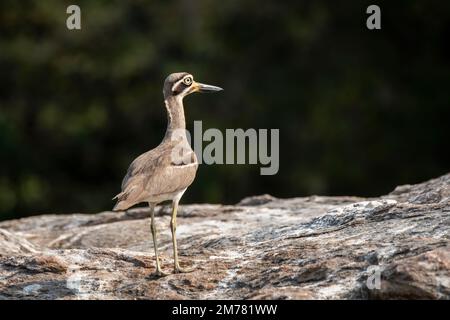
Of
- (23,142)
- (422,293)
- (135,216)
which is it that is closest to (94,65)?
(23,142)

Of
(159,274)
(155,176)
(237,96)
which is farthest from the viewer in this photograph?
(237,96)

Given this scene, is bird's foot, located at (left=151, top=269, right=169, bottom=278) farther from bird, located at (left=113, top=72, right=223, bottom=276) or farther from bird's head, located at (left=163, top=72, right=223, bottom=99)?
bird's head, located at (left=163, top=72, right=223, bottom=99)

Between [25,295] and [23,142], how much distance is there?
22.3 m

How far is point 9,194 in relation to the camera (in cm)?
3052

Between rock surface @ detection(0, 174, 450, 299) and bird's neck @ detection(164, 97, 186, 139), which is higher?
bird's neck @ detection(164, 97, 186, 139)

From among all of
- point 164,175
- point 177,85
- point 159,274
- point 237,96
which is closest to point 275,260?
point 159,274

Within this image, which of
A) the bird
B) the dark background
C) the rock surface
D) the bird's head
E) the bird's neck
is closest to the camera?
the rock surface

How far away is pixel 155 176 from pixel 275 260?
A: 4.24 feet

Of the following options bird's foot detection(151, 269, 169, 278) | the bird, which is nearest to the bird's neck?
the bird

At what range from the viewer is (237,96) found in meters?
32.5

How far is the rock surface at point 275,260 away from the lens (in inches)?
337

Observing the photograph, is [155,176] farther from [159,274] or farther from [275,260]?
[275,260]

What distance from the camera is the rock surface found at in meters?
8.56

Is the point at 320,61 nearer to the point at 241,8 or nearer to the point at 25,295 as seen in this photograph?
the point at 241,8
